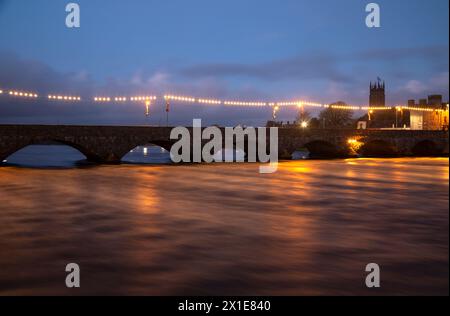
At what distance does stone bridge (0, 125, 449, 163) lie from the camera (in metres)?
36.3

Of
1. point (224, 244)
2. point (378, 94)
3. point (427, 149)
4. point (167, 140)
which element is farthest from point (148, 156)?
point (378, 94)

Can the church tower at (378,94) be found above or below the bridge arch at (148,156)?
above

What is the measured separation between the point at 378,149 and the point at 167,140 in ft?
116

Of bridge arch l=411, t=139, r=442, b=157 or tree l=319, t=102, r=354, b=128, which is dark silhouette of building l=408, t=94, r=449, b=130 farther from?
tree l=319, t=102, r=354, b=128

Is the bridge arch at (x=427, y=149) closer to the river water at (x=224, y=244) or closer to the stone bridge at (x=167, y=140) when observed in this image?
the stone bridge at (x=167, y=140)

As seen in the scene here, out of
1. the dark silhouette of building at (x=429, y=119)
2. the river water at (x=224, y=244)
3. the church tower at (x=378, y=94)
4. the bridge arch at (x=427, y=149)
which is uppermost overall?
the church tower at (x=378, y=94)

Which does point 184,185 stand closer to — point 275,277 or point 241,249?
point 241,249

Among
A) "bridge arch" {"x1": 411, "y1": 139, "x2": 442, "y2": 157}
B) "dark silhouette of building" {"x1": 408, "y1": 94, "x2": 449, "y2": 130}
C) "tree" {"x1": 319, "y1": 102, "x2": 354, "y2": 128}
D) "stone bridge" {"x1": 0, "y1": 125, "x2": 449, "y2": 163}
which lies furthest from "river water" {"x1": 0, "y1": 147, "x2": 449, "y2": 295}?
"tree" {"x1": 319, "y1": 102, "x2": 354, "y2": 128}

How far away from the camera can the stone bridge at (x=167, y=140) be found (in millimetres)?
36281

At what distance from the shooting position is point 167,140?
43.1 m

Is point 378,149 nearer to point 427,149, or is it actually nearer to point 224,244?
point 427,149

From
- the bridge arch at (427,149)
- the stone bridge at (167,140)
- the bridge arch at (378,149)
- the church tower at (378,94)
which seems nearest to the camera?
the stone bridge at (167,140)

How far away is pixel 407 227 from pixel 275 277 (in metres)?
5.45

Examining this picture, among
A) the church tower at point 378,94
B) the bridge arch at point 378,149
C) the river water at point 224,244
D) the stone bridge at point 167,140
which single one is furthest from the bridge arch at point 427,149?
the church tower at point 378,94
